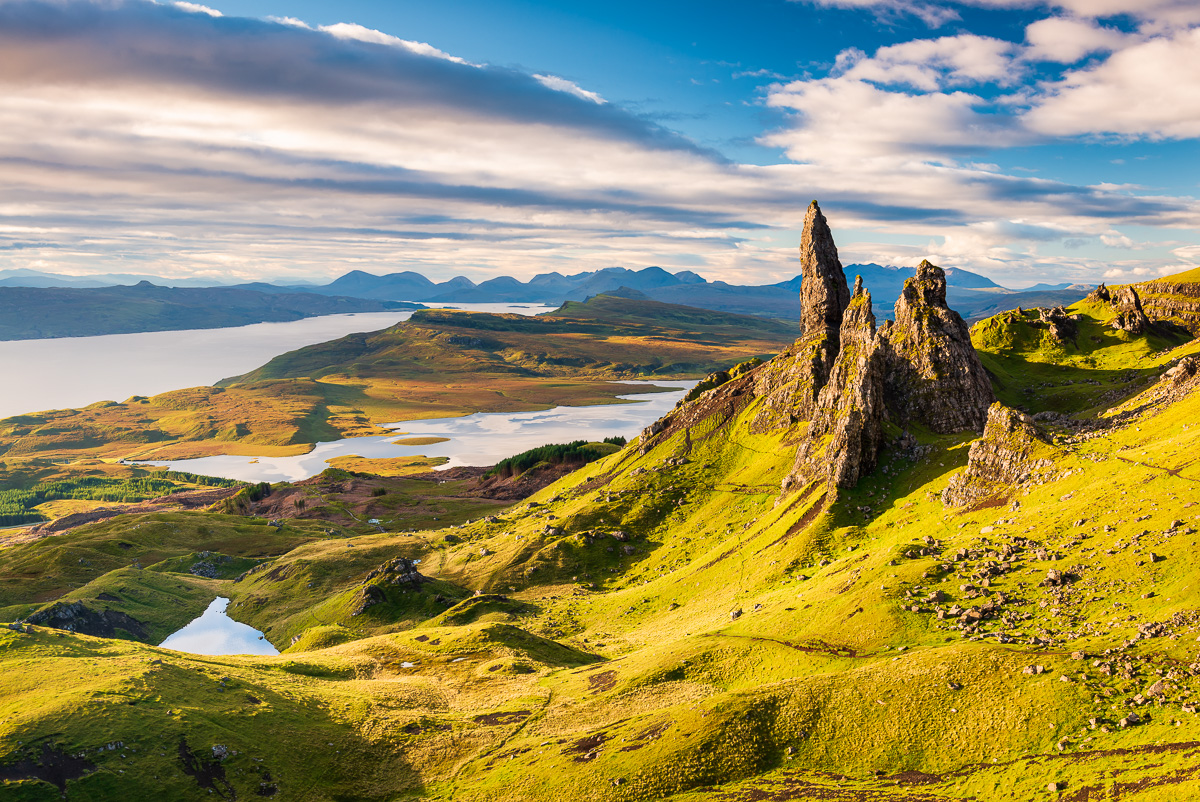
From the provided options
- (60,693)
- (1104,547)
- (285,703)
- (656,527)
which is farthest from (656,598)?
(60,693)

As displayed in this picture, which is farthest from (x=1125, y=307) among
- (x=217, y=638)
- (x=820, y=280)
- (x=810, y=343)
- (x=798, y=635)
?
(x=217, y=638)

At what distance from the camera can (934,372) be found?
116 metres

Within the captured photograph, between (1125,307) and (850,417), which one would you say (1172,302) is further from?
(850,417)

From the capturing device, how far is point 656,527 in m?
143

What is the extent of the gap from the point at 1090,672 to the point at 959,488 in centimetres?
3854

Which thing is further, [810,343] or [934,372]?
[810,343]

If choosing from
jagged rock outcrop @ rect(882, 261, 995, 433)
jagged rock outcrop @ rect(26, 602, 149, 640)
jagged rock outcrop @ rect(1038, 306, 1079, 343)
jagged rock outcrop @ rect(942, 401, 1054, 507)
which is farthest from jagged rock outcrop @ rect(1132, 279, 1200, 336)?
jagged rock outcrop @ rect(26, 602, 149, 640)

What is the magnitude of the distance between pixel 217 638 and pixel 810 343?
456ft

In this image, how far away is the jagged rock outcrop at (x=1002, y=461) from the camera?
82.5 metres

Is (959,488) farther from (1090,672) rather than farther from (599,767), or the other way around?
(599,767)

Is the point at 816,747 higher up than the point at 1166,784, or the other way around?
the point at 1166,784

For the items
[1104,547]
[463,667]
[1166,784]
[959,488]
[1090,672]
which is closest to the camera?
[1166,784]

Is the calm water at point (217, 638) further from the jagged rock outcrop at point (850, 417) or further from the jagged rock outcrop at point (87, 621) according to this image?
the jagged rock outcrop at point (850, 417)

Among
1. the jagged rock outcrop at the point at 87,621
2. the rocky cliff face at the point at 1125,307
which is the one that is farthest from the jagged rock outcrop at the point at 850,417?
the jagged rock outcrop at the point at 87,621
